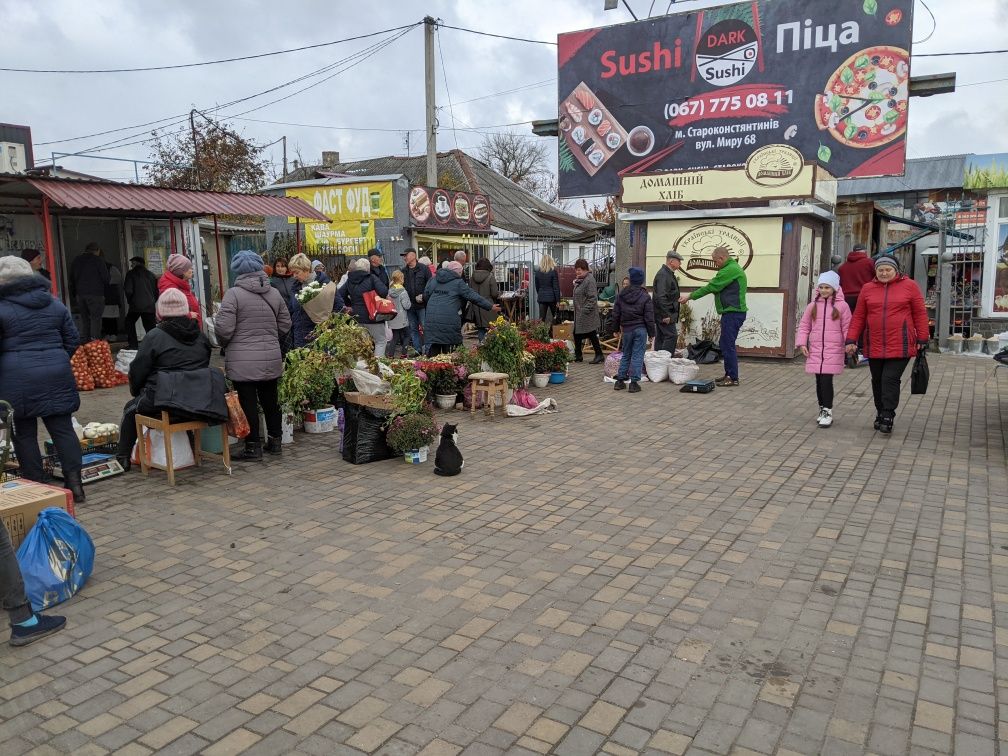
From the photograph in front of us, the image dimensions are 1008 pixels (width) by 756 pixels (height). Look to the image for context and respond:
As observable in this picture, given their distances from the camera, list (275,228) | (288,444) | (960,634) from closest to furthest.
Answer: (960,634), (288,444), (275,228)

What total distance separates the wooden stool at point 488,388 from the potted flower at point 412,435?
1.96 meters

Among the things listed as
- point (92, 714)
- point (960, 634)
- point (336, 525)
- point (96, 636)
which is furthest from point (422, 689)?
point (960, 634)

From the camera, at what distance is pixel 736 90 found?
16672 mm

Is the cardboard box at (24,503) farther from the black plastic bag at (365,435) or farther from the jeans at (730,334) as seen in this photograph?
the jeans at (730,334)

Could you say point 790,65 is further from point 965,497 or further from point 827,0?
point 965,497

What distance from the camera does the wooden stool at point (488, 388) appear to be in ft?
27.8

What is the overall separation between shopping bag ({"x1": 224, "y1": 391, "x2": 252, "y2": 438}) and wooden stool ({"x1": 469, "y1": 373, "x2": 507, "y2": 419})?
2736mm

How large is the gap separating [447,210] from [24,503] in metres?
15.4

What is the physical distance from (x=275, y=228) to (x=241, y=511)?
51.2ft

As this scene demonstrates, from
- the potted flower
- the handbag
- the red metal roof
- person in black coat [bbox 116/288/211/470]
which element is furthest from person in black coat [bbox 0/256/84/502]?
the handbag

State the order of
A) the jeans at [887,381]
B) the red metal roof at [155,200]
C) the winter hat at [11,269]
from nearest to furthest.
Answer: the winter hat at [11,269] < the jeans at [887,381] < the red metal roof at [155,200]

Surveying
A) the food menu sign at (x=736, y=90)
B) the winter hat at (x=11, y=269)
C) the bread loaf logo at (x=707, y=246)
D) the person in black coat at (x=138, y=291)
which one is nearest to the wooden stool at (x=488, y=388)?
the winter hat at (x=11, y=269)

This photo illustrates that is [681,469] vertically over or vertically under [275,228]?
under

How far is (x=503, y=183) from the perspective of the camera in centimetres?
3819
